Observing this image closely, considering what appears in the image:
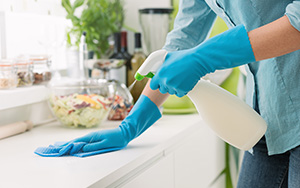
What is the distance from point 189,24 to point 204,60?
1.08 ft

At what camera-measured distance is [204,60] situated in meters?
0.85

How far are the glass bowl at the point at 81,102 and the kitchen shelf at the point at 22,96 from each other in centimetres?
5

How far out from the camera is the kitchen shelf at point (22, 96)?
131 cm

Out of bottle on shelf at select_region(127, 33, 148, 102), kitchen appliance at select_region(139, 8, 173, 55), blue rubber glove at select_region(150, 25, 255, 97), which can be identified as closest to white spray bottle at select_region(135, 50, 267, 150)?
Result: blue rubber glove at select_region(150, 25, 255, 97)

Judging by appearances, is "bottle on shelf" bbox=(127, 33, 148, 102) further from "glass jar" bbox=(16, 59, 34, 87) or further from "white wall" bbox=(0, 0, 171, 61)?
"glass jar" bbox=(16, 59, 34, 87)

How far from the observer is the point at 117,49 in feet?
6.08

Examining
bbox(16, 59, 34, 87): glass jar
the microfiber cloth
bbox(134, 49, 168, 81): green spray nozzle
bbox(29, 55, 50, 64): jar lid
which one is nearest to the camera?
bbox(134, 49, 168, 81): green spray nozzle

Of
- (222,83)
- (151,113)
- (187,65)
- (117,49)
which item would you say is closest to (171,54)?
(187,65)

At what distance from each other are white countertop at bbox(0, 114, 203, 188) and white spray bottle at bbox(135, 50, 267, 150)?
22 centimetres

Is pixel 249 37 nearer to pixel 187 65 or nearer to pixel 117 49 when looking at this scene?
pixel 187 65

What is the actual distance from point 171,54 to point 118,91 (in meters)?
0.72

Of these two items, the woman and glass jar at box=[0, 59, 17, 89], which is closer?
the woman

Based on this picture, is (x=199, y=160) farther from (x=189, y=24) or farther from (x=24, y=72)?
(x=24, y=72)

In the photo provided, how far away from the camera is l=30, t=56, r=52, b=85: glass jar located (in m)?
1.51
